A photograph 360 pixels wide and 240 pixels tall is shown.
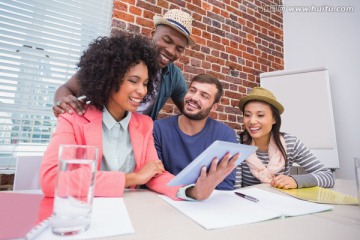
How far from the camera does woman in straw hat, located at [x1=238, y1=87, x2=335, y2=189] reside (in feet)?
4.74

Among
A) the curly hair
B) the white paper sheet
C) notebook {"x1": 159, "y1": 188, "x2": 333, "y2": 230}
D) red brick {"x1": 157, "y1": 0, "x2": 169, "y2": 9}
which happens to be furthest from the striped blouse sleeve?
red brick {"x1": 157, "y1": 0, "x2": 169, "y2": 9}

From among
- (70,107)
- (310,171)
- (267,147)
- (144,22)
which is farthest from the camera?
(144,22)

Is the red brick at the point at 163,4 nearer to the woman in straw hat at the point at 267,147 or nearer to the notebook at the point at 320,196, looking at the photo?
the woman in straw hat at the point at 267,147

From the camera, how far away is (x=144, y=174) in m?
0.94

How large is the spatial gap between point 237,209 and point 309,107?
2483 mm

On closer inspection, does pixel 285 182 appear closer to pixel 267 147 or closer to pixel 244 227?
pixel 267 147

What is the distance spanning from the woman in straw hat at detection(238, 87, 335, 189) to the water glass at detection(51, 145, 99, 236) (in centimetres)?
111

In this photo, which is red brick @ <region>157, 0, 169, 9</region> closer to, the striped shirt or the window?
the window

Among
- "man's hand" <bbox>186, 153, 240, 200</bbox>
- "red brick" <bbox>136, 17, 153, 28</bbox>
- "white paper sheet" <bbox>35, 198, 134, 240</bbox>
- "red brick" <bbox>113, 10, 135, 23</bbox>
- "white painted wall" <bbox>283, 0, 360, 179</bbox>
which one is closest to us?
"white paper sheet" <bbox>35, 198, 134, 240</bbox>

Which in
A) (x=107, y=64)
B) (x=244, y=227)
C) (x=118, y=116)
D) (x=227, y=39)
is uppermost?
(x=227, y=39)

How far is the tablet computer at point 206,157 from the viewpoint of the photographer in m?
0.72

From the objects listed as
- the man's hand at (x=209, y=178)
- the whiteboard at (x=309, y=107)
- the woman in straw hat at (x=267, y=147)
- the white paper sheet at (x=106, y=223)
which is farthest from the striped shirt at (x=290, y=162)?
the whiteboard at (x=309, y=107)

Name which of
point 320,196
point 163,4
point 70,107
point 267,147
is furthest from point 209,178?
point 163,4

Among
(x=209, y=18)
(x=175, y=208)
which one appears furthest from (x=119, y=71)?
(x=209, y=18)
